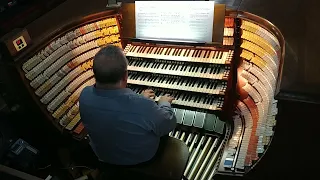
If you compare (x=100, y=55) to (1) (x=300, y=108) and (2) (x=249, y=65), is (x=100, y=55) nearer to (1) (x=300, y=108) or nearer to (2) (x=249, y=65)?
(1) (x=300, y=108)

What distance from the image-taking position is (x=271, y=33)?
8.96 ft

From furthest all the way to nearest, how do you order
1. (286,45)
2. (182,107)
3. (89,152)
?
(182,107), (89,152), (286,45)

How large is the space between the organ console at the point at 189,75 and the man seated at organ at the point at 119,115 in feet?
2.77

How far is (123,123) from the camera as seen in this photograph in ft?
7.18

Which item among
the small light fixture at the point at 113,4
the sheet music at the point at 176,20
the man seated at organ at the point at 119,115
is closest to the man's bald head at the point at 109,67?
the man seated at organ at the point at 119,115

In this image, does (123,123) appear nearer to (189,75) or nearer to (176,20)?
(189,75)

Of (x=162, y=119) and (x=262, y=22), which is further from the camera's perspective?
(x=262, y=22)

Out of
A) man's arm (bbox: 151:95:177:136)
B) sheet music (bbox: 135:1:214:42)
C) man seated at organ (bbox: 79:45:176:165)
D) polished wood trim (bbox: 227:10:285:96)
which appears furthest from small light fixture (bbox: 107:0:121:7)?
man's arm (bbox: 151:95:177:136)

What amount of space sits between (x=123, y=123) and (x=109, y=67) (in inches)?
15.4

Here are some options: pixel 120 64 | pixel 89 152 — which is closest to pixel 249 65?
pixel 120 64

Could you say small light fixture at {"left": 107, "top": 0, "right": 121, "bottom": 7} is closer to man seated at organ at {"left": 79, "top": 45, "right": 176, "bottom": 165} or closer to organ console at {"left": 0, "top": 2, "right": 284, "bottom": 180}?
organ console at {"left": 0, "top": 2, "right": 284, "bottom": 180}

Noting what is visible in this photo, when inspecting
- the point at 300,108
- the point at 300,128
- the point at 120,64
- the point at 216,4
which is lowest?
the point at 300,128

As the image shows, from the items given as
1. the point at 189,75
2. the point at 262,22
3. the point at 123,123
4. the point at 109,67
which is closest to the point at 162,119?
the point at 123,123

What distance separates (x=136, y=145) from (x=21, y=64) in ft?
4.38
